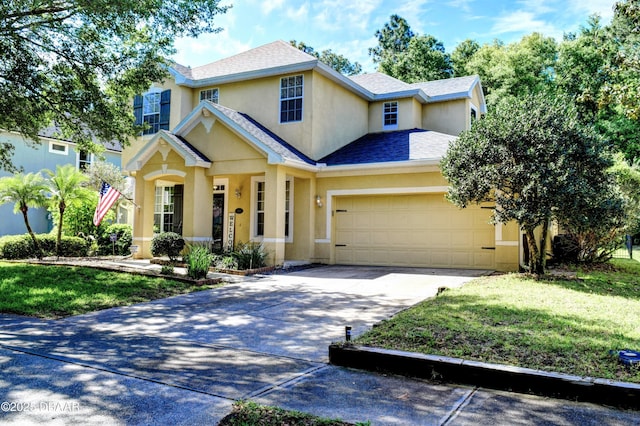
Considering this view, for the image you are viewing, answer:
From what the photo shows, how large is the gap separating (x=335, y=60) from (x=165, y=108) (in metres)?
23.6

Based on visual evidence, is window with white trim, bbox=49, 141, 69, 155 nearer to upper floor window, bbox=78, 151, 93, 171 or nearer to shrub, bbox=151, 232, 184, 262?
upper floor window, bbox=78, 151, 93, 171

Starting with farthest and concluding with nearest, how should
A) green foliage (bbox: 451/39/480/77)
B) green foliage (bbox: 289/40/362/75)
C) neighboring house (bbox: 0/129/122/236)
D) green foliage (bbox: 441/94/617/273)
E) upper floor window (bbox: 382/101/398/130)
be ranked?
green foliage (bbox: 289/40/362/75)
green foliage (bbox: 451/39/480/77)
neighboring house (bbox: 0/129/122/236)
upper floor window (bbox: 382/101/398/130)
green foliage (bbox: 441/94/617/273)

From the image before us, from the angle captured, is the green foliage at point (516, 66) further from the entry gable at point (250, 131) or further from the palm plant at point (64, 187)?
the palm plant at point (64, 187)

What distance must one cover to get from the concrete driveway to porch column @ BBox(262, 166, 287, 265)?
550cm

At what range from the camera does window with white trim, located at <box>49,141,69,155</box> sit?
80.8 ft

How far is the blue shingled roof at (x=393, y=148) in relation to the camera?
14.4 m

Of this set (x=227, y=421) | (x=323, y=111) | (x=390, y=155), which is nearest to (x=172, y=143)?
(x=323, y=111)

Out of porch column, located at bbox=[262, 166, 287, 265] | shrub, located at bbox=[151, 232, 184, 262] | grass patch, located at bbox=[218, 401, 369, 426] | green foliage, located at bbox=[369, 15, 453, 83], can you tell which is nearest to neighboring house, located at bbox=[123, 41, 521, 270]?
porch column, located at bbox=[262, 166, 287, 265]

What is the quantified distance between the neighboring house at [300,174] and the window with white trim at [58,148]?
987 centimetres

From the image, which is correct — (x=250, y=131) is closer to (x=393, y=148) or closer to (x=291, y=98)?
(x=291, y=98)

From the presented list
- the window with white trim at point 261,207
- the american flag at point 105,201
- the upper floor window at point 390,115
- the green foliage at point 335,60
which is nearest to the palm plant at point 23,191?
the american flag at point 105,201

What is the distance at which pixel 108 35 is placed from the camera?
11.6 metres

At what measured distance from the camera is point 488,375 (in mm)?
4277

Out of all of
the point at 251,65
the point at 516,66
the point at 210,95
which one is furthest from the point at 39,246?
the point at 516,66
